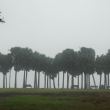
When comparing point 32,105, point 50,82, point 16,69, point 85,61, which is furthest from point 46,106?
point 50,82

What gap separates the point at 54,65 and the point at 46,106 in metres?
50.4

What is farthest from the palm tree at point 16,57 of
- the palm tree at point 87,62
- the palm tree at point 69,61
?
the palm tree at point 87,62

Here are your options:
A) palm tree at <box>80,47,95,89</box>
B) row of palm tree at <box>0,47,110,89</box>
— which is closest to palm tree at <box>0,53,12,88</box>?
row of palm tree at <box>0,47,110,89</box>

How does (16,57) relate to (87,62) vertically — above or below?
above

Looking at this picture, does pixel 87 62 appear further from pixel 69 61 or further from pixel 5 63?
pixel 5 63

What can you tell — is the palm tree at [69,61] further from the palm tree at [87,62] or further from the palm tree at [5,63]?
the palm tree at [5,63]

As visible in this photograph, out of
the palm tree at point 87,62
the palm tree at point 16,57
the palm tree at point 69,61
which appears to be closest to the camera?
the palm tree at point 87,62

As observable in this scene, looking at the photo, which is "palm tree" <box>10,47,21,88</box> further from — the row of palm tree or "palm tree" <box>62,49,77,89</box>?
"palm tree" <box>62,49,77,89</box>

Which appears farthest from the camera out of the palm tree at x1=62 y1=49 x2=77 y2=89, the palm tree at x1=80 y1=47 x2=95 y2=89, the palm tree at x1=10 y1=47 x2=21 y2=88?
the palm tree at x1=10 y1=47 x2=21 y2=88

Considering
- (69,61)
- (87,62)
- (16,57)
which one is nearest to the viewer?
(87,62)

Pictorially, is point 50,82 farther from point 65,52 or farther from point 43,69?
point 65,52

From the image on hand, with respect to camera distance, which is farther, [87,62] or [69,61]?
[69,61]

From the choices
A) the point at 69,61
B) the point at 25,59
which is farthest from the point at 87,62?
the point at 25,59

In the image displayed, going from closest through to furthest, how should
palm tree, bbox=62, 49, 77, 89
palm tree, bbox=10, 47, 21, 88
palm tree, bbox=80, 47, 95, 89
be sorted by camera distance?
1. palm tree, bbox=80, 47, 95, 89
2. palm tree, bbox=62, 49, 77, 89
3. palm tree, bbox=10, 47, 21, 88
